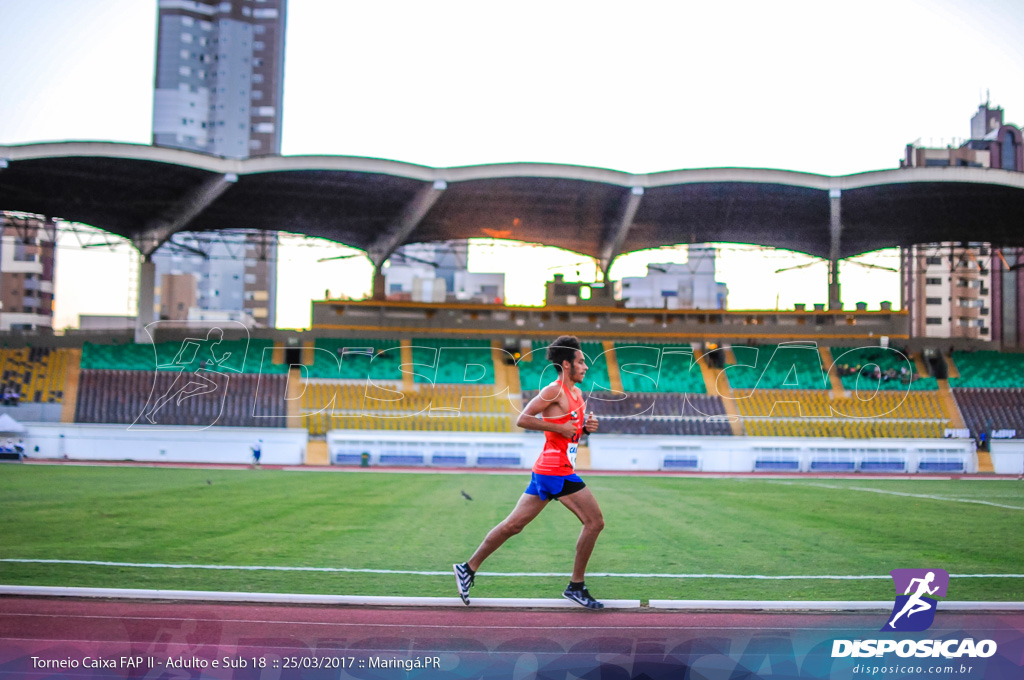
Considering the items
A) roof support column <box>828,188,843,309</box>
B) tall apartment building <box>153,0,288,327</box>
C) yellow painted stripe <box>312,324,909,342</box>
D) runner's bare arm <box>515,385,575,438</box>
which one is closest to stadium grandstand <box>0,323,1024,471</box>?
yellow painted stripe <box>312,324,909,342</box>

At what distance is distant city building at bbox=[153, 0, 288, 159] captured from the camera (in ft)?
289

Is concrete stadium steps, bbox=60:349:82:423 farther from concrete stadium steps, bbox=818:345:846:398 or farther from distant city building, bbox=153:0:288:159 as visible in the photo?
distant city building, bbox=153:0:288:159

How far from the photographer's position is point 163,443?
3189cm

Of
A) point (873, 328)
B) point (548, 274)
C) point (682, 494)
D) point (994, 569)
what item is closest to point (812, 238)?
point (873, 328)

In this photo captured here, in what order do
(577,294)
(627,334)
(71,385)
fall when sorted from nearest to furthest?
(71,385), (627,334), (577,294)

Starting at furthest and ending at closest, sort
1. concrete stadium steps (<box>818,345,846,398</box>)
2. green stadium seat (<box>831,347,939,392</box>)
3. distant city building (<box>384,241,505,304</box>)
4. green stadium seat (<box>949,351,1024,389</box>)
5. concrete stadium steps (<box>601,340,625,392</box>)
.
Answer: distant city building (<box>384,241,505,304</box>) → green stadium seat (<box>949,351,1024,389</box>) → concrete stadium steps (<box>601,340,625,392</box>) → green stadium seat (<box>831,347,939,392</box>) → concrete stadium steps (<box>818,345,846,398</box>)

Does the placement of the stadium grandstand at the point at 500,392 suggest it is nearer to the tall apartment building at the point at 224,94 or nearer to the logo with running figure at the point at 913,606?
the logo with running figure at the point at 913,606

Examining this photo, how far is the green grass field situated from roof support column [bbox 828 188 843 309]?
1936 cm

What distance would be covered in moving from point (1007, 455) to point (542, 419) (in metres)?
33.9

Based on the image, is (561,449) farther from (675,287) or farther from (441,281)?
(675,287)

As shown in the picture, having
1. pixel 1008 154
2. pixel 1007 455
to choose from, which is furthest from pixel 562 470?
pixel 1008 154

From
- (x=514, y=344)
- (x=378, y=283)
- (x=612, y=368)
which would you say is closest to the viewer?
(x=612, y=368)

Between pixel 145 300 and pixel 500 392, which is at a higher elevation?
pixel 145 300

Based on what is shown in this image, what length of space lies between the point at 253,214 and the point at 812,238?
30.4 m
